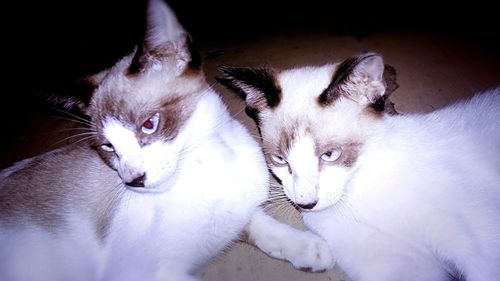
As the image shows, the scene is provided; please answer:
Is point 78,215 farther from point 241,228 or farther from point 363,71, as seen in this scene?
point 363,71

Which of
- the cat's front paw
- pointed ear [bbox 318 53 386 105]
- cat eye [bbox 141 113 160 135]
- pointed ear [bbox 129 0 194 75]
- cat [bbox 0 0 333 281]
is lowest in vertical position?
the cat's front paw

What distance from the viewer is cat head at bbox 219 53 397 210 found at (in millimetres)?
1509

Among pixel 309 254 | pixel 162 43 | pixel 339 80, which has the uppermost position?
pixel 162 43

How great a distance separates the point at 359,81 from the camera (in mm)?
1550

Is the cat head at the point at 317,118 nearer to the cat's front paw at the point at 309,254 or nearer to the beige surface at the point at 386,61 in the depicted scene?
the cat's front paw at the point at 309,254

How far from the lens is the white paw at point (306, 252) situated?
66.0 inches

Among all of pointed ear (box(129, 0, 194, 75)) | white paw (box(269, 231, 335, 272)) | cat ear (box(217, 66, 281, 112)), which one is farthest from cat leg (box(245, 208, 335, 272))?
pointed ear (box(129, 0, 194, 75))

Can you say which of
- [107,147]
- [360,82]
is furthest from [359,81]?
[107,147]

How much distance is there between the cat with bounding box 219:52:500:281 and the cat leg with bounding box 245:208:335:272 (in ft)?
0.15

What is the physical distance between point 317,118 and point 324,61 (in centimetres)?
109

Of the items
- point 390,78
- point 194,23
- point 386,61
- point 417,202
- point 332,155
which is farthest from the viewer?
point 194,23

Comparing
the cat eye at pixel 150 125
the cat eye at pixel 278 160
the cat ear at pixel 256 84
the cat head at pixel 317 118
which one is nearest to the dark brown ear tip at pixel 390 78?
the cat head at pixel 317 118

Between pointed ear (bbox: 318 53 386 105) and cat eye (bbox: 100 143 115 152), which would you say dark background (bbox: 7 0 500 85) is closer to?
cat eye (bbox: 100 143 115 152)

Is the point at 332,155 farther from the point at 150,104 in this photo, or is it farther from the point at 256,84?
the point at 150,104
